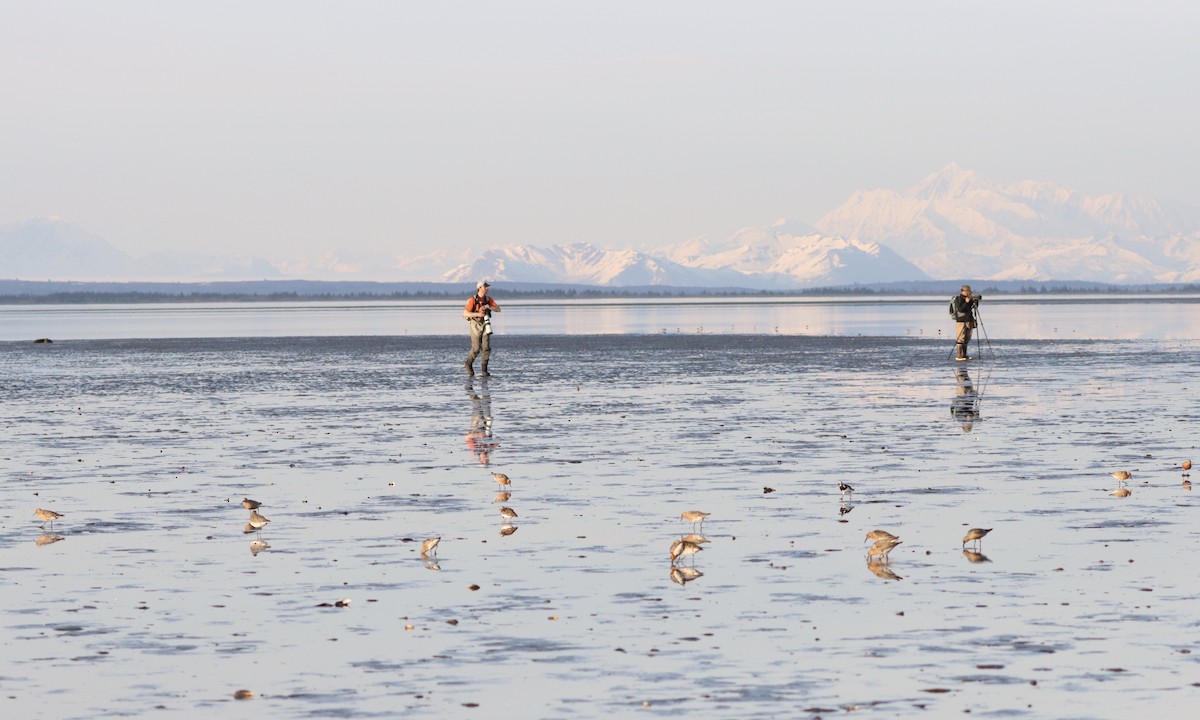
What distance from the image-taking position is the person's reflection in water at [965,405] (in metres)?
26.9

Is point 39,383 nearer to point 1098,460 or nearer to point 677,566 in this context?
point 1098,460

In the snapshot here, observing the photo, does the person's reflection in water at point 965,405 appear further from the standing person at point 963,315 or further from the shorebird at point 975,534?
the shorebird at point 975,534

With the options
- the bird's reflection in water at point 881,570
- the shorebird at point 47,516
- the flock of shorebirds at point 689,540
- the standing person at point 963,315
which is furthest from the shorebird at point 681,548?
the standing person at point 963,315

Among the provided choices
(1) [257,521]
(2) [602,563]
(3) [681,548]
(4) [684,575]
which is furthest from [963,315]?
(4) [684,575]

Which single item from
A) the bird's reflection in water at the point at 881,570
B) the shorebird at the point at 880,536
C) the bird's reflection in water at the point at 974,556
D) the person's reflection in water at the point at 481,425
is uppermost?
the shorebird at the point at 880,536

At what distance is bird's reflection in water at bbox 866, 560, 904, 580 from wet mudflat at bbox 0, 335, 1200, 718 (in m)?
0.05

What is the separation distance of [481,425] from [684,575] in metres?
14.7

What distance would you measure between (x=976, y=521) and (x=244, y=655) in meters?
7.51

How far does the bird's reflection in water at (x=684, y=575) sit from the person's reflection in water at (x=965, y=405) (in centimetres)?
1297

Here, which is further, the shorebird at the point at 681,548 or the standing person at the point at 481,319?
the standing person at the point at 481,319

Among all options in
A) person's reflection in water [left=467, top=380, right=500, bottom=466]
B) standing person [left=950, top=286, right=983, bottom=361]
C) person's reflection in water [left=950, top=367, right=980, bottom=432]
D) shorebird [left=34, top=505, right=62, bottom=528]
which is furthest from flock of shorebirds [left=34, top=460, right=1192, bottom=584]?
standing person [left=950, top=286, right=983, bottom=361]

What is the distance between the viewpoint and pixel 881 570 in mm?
13117

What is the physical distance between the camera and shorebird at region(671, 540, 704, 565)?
1328 centimetres

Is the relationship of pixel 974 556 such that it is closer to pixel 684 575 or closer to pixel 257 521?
pixel 684 575
